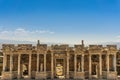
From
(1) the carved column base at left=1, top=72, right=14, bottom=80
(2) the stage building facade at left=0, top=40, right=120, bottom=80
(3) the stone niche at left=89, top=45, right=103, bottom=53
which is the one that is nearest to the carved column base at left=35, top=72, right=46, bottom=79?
(2) the stage building facade at left=0, top=40, right=120, bottom=80

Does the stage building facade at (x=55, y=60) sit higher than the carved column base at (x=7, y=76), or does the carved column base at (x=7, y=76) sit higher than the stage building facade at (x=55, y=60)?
the stage building facade at (x=55, y=60)

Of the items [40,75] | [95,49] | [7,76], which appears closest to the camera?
[7,76]

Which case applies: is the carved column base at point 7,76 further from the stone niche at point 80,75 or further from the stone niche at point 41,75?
the stone niche at point 80,75

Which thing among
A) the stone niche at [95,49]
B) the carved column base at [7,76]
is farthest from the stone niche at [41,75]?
the stone niche at [95,49]

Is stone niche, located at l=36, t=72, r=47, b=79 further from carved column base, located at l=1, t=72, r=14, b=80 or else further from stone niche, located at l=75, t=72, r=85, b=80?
stone niche, located at l=75, t=72, r=85, b=80

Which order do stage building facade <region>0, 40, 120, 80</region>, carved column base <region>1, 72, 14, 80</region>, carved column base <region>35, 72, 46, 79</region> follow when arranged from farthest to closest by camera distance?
stage building facade <region>0, 40, 120, 80</region>
carved column base <region>35, 72, 46, 79</region>
carved column base <region>1, 72, 14, 80</region>

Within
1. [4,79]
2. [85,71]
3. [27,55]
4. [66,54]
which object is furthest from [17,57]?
[85,71]

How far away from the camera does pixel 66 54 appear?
3170 centimetres

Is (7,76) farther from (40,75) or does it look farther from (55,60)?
(55,60)

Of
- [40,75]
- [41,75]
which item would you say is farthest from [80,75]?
[40,75]

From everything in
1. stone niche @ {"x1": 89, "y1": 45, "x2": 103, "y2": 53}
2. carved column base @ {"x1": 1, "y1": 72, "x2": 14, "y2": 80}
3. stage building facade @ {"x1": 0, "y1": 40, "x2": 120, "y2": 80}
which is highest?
stone niche @ {"x1": 89, "y1": 45, "x2": 103, "y2": 53}

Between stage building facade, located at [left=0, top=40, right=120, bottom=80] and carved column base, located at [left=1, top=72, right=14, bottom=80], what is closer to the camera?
carved column base, located at [left=1, top=72, right=14, bottom=80]

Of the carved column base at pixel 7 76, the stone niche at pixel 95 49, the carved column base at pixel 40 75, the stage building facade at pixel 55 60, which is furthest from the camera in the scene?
the stone niche at pixel 95 49

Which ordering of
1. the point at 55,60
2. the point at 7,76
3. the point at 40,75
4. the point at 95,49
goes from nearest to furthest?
the point at 7,76 < the point at 40,75 < the point at 95,49 < the point at 55,60
